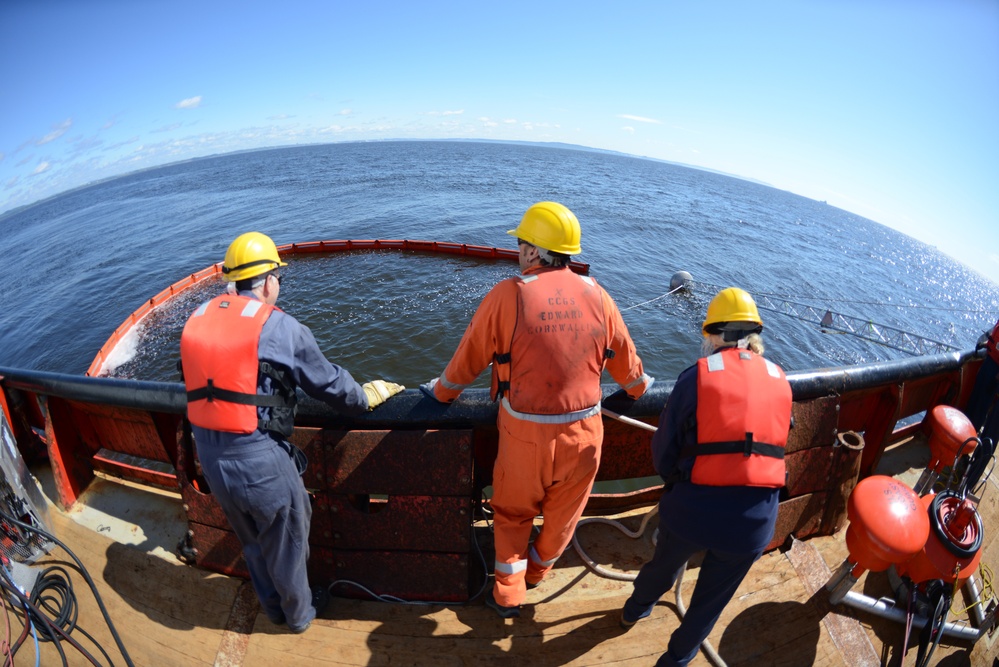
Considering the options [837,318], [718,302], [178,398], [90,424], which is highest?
[718,302]

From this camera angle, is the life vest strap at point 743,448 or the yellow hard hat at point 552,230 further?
the yellow hard hat at point 552,230

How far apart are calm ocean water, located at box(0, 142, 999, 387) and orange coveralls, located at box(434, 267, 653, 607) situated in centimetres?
891

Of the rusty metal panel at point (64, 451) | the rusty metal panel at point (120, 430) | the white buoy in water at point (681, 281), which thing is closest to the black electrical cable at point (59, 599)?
the rusty metal panel at point (64, 451)

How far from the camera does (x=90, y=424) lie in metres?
3.33

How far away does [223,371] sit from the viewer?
6.50 ft

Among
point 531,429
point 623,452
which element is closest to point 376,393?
point 531,429

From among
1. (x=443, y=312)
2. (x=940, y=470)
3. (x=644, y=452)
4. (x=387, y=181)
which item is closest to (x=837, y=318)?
(x=443, y=312)

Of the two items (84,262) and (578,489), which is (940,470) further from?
(84,262)

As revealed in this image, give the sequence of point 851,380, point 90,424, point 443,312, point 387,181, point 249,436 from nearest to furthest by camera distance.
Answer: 1. point 249,436
2. point 851,380
3. point 90,424
4. point 443,312
5. point 387,181

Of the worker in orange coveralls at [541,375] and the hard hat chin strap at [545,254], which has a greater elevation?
the hard hat chin strap at [545,254]

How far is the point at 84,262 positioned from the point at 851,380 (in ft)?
134

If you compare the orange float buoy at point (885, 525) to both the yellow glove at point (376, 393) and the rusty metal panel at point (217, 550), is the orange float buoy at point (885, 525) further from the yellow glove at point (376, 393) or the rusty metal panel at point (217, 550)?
the rusty metal panel at point (217, 550)

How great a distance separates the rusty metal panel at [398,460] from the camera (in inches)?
93.6

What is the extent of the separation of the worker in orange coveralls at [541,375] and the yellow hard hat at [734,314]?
482 mm
